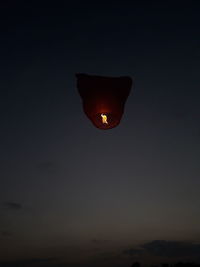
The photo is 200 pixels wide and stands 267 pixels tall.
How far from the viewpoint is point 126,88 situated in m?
3.00

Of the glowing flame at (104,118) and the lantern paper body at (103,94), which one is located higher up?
the lantern paper body at (103,94)

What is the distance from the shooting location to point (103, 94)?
9.65 ft

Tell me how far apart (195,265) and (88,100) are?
9.20 metres

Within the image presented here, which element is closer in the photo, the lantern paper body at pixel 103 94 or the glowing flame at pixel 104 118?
the lantern paper body at pixel 103 94

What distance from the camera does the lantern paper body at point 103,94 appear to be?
291cm

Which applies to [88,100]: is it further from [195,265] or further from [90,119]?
[195,265]

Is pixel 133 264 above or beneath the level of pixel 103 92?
beneath

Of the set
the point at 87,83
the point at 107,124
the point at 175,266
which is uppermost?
the point at 87,83

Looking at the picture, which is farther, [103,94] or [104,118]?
[104,118]

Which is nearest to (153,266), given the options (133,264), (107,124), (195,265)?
(133,264)

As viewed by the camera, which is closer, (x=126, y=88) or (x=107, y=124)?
(x=126, y=88)

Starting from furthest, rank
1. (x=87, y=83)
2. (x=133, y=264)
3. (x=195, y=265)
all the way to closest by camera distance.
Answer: (x=133, y=264), (x=195, y=265), (x=87, y=83)

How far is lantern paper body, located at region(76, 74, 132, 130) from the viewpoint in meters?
2.91

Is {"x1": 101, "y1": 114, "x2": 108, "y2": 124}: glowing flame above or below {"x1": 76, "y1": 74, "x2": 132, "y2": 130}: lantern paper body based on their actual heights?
below
